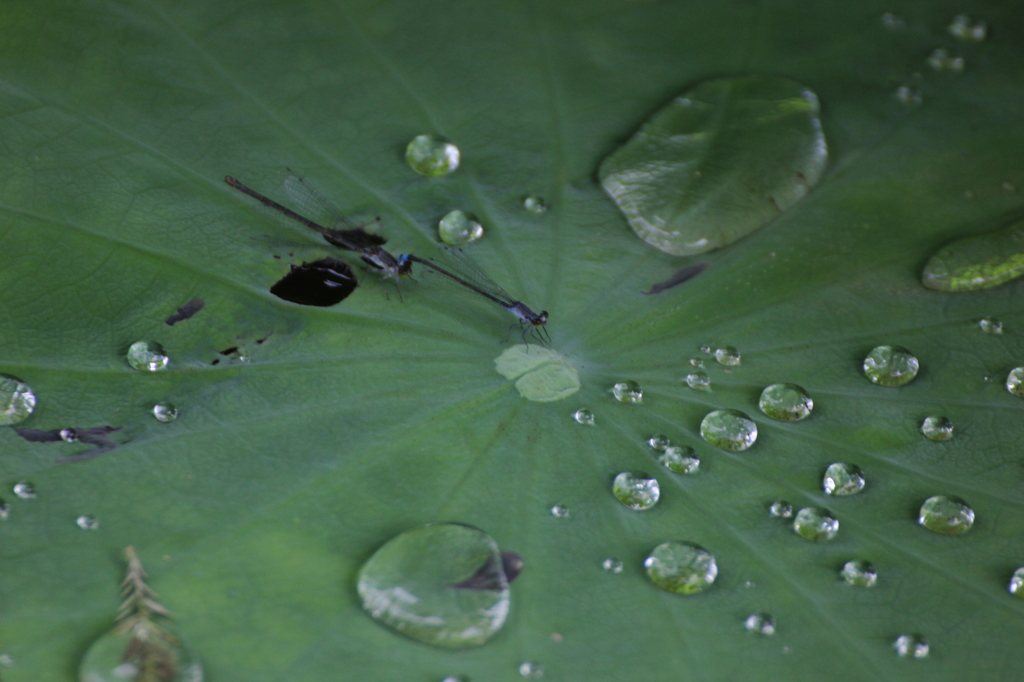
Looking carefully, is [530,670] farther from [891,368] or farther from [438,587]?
[891,368]

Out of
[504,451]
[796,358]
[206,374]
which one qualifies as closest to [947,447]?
[796,358]

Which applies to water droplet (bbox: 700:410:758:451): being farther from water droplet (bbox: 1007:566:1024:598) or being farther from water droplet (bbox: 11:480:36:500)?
water droplet (bbox: 11:480:36:500)

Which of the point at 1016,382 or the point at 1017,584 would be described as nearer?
the point at 1017,584

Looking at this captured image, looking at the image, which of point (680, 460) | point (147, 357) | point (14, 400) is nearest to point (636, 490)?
point (680, 460)

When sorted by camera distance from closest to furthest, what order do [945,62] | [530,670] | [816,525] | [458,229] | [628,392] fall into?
[530,670]
[816,525]
[628,392]
[458,229]
[945,62]

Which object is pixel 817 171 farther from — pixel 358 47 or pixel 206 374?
pixel 206 374

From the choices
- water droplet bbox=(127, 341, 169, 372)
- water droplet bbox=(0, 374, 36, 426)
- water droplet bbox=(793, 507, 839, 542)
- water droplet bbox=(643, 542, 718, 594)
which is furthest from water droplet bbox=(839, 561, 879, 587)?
water droplet bbox=(0, 374, 36, 426)
